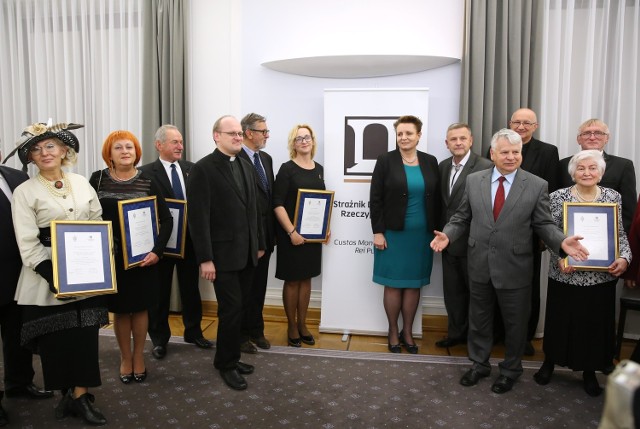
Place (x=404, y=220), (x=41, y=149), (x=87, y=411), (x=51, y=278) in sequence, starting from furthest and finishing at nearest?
(x=404, y=220), (x=87, y=411), (x=41, y=149), (x=51, y=278)

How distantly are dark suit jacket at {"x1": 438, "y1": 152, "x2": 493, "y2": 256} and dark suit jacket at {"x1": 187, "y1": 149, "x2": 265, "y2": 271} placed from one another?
4.75 feet

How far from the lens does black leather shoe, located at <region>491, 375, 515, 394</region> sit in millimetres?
2846

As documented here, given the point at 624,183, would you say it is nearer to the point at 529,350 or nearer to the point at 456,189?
the point at 456,189

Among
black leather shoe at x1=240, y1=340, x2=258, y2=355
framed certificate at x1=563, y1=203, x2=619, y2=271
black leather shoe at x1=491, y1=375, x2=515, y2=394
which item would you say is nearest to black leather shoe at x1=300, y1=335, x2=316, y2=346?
black leather shoe at x1=240, y1=340, x2=258, y2=355

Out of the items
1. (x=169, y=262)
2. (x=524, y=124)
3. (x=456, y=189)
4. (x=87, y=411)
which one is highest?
(x=524, y=124)

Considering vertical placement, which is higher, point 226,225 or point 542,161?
point 542,161

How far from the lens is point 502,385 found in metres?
2.85

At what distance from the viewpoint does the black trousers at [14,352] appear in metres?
2.65

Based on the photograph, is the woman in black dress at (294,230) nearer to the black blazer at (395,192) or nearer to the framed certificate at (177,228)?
the black blazer at (395,192)

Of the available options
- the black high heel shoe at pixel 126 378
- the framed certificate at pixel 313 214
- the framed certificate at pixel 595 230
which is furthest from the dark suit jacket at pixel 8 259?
the framed certificate at pixel 595 230

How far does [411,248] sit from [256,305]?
4.08 ft

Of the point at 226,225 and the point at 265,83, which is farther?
the point at 265,83

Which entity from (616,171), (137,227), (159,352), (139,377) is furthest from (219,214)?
(616,171)

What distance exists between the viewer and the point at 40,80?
467 centimetres
